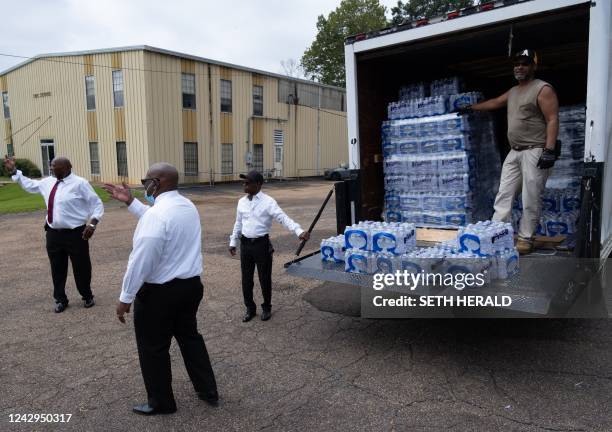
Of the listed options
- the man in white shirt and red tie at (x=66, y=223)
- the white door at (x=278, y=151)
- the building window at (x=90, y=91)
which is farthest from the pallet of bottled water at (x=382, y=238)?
the white door at (x=278, y=151)

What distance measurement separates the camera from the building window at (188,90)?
23750 mm

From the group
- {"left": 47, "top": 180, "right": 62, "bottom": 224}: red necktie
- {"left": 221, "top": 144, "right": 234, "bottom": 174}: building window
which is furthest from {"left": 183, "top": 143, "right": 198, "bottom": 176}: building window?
{"left": 47, "top": 180, "right": 62, "bottom": 224}: red necktie

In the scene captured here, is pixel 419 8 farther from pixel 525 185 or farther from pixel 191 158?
pixel 525 185

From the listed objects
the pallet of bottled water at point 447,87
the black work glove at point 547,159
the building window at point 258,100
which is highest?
the building window at point 258,100

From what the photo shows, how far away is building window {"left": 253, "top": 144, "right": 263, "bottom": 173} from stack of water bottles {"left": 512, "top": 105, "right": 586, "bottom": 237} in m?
22.4

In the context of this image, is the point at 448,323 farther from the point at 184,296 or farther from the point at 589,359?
the point at 184,296

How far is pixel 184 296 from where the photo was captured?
11.3 ft

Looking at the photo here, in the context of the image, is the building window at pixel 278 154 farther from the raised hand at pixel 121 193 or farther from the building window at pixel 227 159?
the raised hand at pixel 121 193

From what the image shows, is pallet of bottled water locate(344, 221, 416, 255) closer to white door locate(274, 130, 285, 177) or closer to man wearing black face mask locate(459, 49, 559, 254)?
man wearing black face mask locate(459, 49, 559, 254)

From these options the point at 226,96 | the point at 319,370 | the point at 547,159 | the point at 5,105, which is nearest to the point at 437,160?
the point at 547,159

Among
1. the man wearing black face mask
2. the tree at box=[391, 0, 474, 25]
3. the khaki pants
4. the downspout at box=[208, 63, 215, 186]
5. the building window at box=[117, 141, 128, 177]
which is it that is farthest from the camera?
the tree at box=[391, 0, 474, 25]

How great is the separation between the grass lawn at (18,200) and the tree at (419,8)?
3207 cm

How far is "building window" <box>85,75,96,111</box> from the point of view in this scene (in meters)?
23.8

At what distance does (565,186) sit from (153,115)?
792 inches
